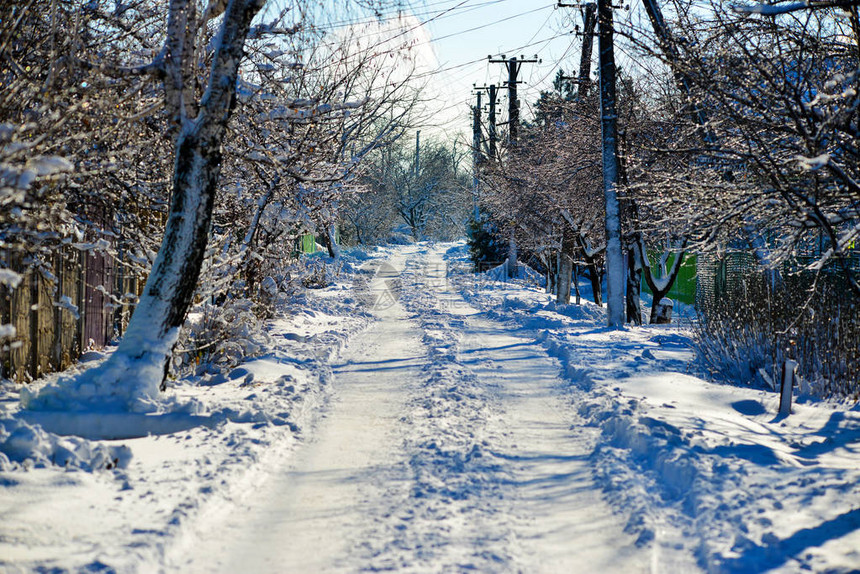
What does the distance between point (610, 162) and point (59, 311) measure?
10418 mm

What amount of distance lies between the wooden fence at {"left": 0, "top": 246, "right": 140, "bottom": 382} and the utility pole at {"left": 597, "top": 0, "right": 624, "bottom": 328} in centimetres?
922

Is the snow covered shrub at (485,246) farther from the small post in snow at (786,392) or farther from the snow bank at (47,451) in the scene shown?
the snow bank at (47,451)

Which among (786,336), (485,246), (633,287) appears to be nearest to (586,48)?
(633,287)

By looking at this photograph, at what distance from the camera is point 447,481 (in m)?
4.88

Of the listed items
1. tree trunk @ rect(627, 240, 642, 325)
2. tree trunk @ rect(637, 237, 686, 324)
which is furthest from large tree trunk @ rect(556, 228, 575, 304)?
tree trunk @ rect(637, 237, 686, 324)

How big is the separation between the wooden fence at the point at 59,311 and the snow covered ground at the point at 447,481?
2.75 feet

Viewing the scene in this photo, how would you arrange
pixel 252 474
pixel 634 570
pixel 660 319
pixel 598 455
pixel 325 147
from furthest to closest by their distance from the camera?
pixel 660 319 → pixel 325 147 → pixel 598 455 → pixel 252 474 → pixel 634 570

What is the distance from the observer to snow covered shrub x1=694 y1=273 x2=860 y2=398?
300 inches

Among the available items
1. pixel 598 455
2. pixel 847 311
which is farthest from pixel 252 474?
pixel 847 311

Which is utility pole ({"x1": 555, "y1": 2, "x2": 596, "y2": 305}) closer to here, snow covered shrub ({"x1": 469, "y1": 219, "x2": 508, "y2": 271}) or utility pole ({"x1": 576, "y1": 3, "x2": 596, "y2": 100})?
utility pole ({"x1": 576, "y1": 3, "x2": 596, "y2": 100})

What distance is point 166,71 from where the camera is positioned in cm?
670

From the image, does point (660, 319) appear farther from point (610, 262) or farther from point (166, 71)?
point (166, 71)

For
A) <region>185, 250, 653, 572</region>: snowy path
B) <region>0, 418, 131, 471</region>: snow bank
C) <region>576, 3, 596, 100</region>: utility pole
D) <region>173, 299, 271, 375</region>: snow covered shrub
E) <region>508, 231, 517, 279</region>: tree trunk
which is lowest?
<region>185, 250, 653, 572</region>: snowy path

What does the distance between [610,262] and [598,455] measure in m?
9.33
